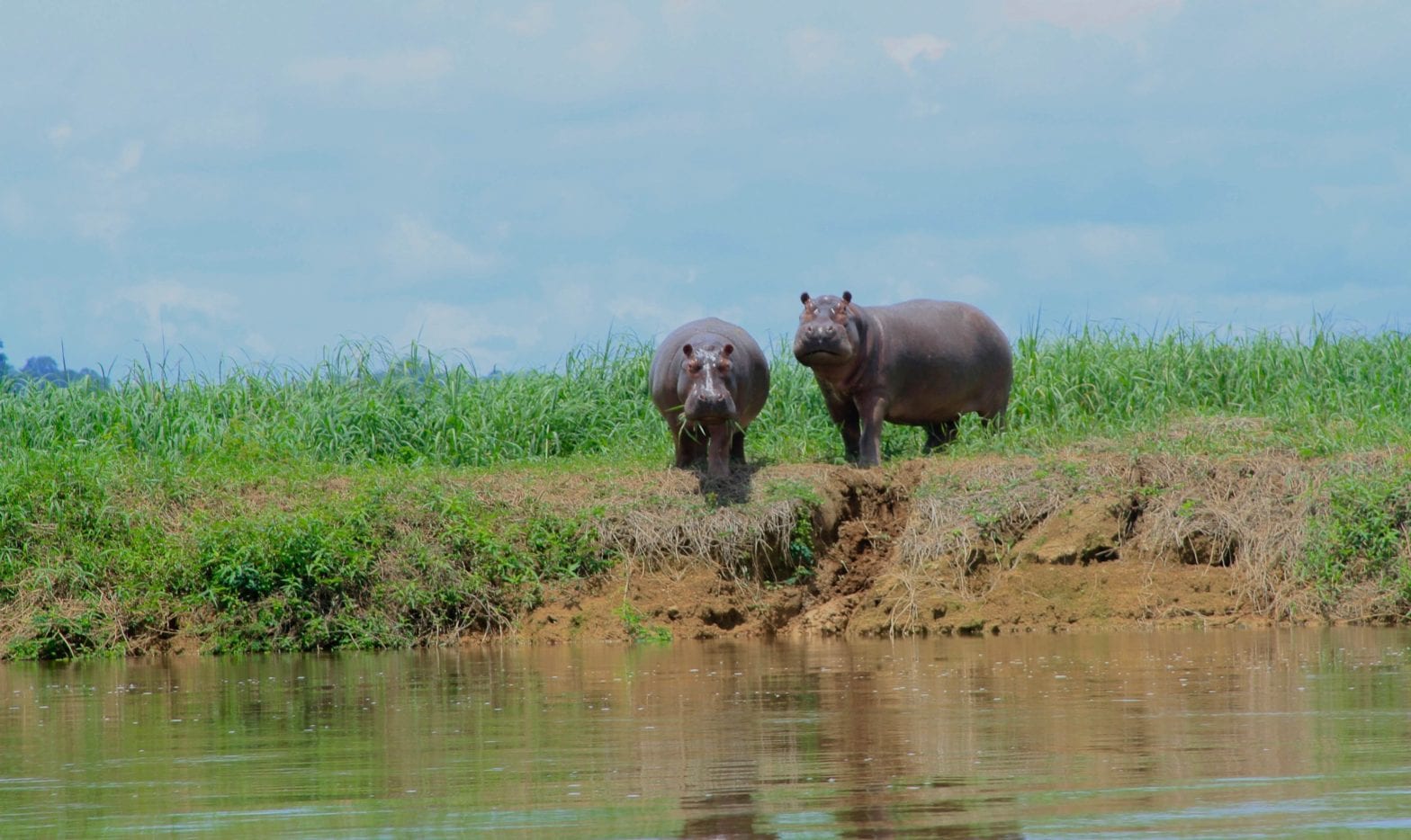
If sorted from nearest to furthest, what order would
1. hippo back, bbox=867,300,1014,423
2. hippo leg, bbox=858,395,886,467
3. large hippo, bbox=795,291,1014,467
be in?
large hippo, bbox=795,291,1014,467 < hippo leg, bbox=858,395,886,467 < hippo back, bbox=867,300,1014,423

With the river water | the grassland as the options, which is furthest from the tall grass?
the river water

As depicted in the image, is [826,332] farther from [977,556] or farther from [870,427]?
[977,556]

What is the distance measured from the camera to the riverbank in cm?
1185

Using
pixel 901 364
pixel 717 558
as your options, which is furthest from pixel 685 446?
pixel 901 364

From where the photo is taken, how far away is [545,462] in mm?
15242

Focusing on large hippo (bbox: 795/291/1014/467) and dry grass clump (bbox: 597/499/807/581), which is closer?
dry grass clump (bbox: 597/499/807/581)

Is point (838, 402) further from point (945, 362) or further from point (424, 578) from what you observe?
point (424, 578)

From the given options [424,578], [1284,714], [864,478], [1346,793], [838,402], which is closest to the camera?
[1346,793]

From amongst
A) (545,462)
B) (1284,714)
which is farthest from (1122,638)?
(545,462)

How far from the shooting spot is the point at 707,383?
1235cm

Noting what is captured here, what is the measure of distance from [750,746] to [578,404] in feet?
37.2

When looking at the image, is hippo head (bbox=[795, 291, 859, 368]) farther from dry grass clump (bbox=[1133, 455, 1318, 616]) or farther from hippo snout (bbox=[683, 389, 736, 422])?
dry grass clump (bbox=[1133, 455, 1318, 616])

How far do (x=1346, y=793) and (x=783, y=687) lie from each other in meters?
3.88

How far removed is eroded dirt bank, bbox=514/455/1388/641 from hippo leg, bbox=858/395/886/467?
0.76 meters
